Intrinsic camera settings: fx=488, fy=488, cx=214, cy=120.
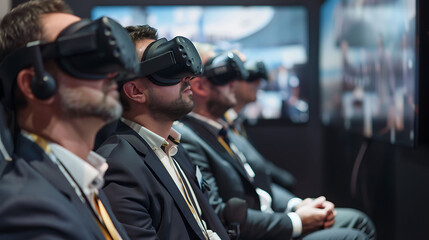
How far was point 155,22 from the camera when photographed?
5.58m

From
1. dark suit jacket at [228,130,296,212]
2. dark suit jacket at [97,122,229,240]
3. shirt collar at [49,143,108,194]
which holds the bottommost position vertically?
dark suit jacket at [228,130,296,212]

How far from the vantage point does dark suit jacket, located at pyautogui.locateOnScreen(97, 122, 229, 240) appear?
1.39m

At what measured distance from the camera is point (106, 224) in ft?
3.75

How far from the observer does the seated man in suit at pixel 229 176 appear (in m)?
2.17

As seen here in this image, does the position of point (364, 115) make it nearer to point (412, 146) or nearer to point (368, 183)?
point (368, 183)

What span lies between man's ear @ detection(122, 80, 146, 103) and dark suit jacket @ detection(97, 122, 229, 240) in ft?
0.44

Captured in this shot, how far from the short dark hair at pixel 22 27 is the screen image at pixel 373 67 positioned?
191 centimetres

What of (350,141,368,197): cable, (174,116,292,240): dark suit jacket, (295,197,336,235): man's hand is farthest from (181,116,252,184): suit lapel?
(350,141,368,197): cable

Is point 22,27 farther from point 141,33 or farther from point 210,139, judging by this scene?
point 210,139

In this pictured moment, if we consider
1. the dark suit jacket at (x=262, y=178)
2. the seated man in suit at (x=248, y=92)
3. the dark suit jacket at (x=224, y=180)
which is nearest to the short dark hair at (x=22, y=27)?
the dark suit jacket at (x=224, y=180)

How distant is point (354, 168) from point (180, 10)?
2715 millimetres

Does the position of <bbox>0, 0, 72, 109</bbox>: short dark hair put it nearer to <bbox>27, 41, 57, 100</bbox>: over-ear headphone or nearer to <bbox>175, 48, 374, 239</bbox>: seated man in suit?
<bbox>27, 41, 57, 100</bbox>: over-ear headphone

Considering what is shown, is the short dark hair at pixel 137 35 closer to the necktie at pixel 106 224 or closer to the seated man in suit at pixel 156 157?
the seated man in suit at pixel 156 157

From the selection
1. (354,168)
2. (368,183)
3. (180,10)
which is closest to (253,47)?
(180,10)
